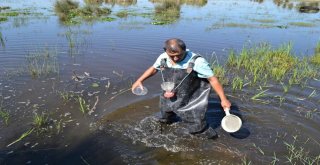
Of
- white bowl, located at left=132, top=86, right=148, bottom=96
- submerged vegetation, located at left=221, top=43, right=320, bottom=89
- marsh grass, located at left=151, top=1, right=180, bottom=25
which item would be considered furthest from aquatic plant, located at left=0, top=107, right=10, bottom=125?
marsh grass, located at left=151, top=1, right=180, bottom=25

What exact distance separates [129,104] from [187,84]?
2198 millimetres

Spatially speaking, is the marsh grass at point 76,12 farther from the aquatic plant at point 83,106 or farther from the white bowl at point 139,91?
the white bowl at point 139,91

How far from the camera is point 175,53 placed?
4.05m

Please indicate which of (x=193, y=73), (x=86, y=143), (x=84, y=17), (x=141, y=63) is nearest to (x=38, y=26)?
(x=84, y=17)

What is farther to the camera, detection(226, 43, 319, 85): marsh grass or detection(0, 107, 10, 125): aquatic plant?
detection(226, 43, 319, 85): marsh grass

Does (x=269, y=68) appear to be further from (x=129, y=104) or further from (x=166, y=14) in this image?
(x=166, y=14)

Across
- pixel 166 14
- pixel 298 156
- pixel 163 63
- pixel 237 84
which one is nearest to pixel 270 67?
pixel 237 84

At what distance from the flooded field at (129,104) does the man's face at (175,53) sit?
59.3 inches

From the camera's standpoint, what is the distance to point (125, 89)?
7.08 meters

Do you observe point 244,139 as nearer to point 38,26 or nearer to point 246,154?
point 246,154

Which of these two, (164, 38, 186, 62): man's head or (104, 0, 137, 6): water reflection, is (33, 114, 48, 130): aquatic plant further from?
(104, 0, 137, 6): water reflection

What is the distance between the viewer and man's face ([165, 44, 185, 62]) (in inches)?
157

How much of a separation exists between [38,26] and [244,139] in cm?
1166

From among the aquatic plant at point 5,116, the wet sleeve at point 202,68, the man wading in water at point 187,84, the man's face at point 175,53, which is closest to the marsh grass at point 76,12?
the aquatic plant at point 5,116
